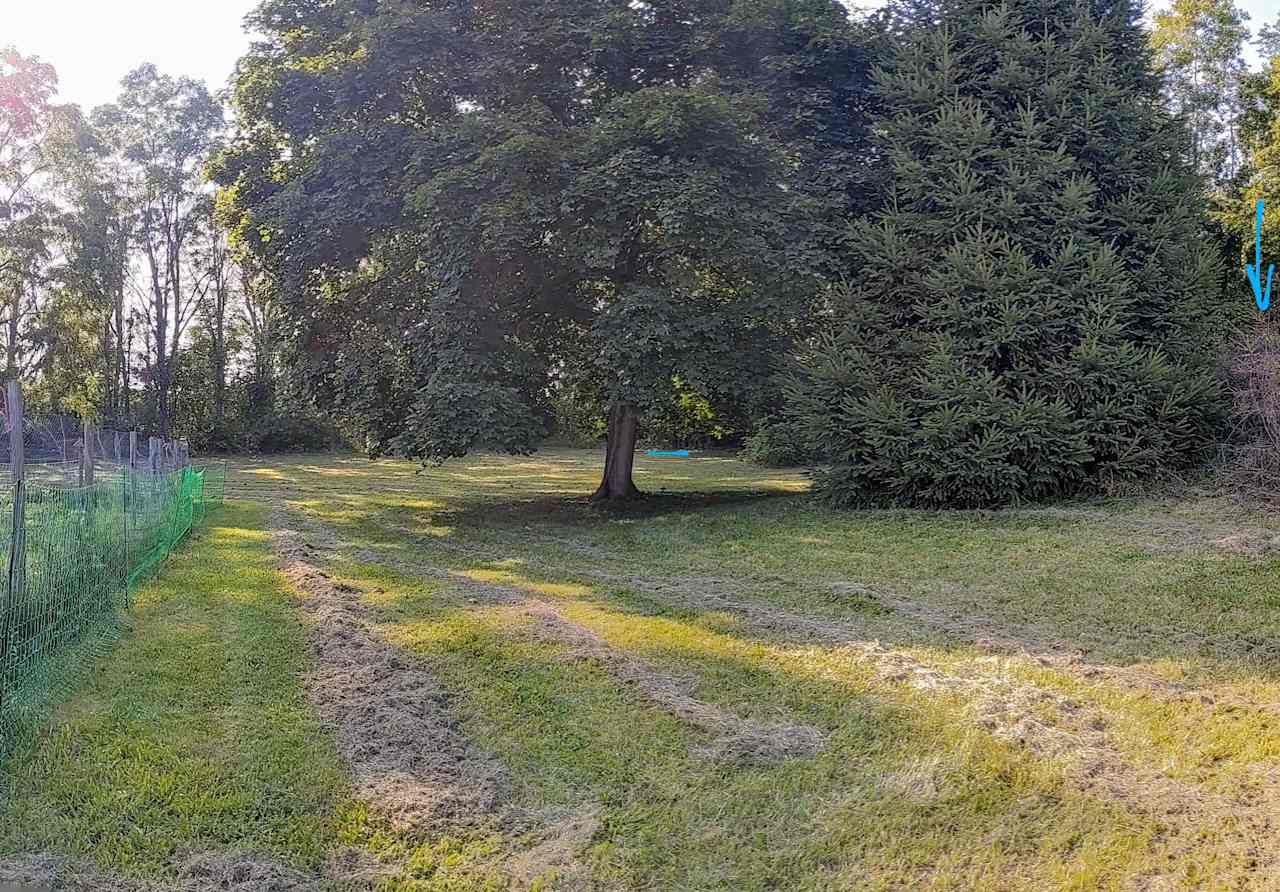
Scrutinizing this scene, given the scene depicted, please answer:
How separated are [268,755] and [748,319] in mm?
9797

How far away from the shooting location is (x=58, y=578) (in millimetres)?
5559

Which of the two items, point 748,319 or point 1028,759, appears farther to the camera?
point 748,319

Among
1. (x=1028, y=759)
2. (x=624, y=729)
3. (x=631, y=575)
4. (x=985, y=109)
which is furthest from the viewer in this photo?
(x=985, y=109)

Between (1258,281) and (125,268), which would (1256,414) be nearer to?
(1258,281)

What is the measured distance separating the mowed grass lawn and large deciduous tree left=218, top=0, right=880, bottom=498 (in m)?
4.01

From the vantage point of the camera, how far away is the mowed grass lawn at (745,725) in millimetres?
3217

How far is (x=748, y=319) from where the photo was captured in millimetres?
12844

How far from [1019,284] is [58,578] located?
32.5ft

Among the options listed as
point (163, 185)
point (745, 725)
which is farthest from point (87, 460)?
point (163, 185)

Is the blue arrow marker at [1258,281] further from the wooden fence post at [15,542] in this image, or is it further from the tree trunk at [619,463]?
the wooden fence post at [15,542]

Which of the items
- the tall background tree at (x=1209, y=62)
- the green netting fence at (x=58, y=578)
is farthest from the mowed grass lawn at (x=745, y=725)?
the tall background tree at (x=1209, y=62)

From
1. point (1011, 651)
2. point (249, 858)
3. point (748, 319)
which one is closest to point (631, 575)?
point (1011, 651)

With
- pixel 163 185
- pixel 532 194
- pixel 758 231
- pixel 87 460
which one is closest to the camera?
pixel 87 460

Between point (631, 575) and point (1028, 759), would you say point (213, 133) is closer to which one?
point (631, 575)
